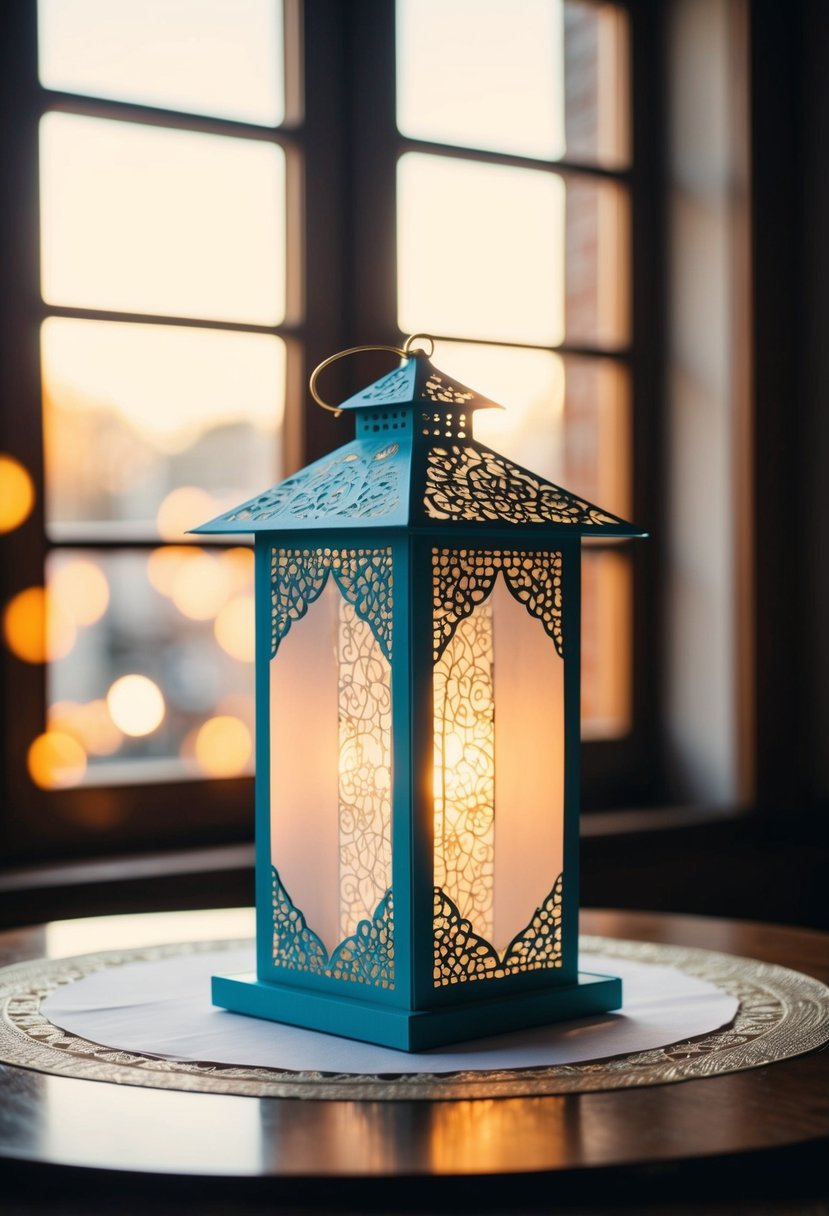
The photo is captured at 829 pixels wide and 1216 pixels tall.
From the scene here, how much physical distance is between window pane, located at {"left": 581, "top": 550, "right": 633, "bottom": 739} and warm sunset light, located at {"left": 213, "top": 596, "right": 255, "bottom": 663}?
2.60 feet

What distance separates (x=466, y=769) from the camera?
1.17 m

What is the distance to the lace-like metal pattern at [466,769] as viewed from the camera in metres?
1.15

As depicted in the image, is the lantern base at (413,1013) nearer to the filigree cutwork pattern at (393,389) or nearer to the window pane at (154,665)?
the filigree cutwork pattern at (393,389)

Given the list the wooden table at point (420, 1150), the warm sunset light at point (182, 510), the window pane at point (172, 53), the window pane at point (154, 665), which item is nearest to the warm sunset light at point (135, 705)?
the window pane at point (154, 665)

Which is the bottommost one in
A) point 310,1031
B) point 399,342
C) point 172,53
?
point 310,1031

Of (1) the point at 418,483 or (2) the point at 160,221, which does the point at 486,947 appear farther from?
(2) the point at 160,221

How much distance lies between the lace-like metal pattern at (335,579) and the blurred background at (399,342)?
1107mm

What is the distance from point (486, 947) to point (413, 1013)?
0.09m

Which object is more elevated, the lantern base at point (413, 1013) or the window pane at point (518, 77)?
the window pane at point (518, 77)

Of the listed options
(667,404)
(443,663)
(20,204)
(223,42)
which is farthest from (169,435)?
(443,663)

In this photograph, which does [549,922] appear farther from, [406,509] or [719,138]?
[719,138]

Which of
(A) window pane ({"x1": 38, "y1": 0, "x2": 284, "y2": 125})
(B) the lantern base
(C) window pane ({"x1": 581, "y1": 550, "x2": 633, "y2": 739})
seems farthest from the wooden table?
(C) window pane ({"x1": 581, "y1": 550, "x2": 633, "y2": 739})

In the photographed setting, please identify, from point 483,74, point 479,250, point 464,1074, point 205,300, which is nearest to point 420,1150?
point 464,1074

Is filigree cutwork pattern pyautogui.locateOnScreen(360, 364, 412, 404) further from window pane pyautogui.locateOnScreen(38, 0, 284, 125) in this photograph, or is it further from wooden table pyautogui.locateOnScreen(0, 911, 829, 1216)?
window pane pyautogui.locateOnScreen(38, 0, 284, 125)
